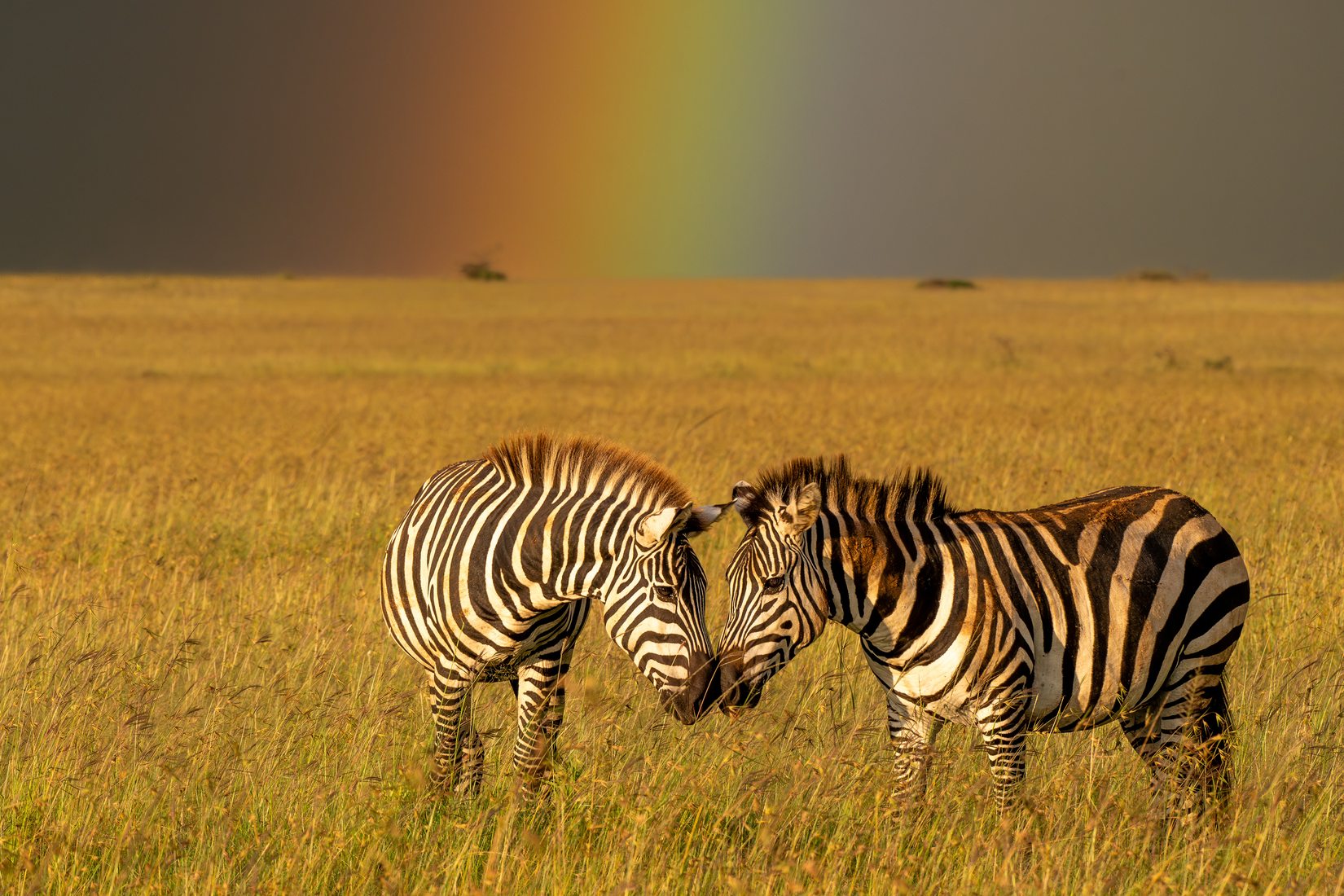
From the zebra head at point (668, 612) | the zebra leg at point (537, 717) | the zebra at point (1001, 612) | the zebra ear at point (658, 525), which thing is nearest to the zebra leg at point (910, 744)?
the zebra at point (1001, 612)

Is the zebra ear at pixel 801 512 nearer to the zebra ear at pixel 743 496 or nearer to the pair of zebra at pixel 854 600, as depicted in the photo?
the pair of zebra at pixel 854 600

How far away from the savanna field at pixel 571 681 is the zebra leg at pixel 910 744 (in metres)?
0.11

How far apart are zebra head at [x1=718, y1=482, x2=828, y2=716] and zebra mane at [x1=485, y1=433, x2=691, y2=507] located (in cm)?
33

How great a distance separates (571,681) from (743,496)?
144 cm

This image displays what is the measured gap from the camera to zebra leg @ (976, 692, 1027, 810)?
4625mm

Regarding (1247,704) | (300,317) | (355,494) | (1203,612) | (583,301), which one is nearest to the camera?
(1203,612)

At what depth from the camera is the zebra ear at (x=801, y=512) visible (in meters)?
4.48

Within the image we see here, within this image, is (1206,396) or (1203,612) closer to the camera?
(1203,612)

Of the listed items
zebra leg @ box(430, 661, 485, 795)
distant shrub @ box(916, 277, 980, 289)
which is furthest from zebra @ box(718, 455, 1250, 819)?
distant shrub @ box(916, 277, 980, 289)

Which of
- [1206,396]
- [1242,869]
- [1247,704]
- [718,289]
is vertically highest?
[718,289]

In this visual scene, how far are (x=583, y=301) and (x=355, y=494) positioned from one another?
2224 inches

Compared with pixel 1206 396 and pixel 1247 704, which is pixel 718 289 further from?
pixel 1247 704

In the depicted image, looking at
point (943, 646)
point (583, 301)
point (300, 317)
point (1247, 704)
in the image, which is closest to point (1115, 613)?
point (943, 646)

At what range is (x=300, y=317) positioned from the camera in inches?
2127
